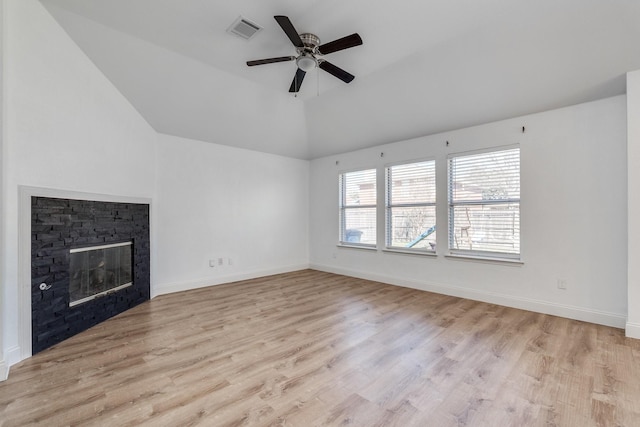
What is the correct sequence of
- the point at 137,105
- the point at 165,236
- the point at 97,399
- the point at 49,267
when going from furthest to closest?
the point at 165,236 → the point at 137,105 → the point at 49,267 → the point at 97,399

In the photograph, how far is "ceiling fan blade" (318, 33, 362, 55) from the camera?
2464mm

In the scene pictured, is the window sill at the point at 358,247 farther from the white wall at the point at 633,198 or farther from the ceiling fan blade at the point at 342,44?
the ceiling fan blade at the point at 342,44

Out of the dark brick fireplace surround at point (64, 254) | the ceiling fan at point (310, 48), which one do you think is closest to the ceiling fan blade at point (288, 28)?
the ceiling fan at point (310, 48)

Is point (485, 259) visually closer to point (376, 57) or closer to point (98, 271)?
point (376, 57)

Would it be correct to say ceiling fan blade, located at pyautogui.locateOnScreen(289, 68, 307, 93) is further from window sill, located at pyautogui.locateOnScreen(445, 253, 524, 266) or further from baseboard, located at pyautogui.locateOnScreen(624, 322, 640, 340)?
baseboard, located at pyautogui.locateOnScreen(624, 322, 640, 340)

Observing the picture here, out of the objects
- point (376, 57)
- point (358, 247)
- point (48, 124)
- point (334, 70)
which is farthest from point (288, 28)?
point (358, 247)

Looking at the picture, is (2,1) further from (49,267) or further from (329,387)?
(329,387)

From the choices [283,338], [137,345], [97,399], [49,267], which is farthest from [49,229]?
[283,338]

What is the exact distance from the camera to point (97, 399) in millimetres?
1894

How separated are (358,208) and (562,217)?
322 cm

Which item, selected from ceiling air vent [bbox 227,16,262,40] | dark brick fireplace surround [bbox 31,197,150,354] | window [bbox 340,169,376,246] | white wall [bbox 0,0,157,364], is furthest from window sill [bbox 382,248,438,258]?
white wall [bbox 0,0,157,364]

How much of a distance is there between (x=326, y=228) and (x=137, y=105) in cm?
404

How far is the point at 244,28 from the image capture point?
289 centimetres

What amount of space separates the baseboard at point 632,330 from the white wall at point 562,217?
27cm
